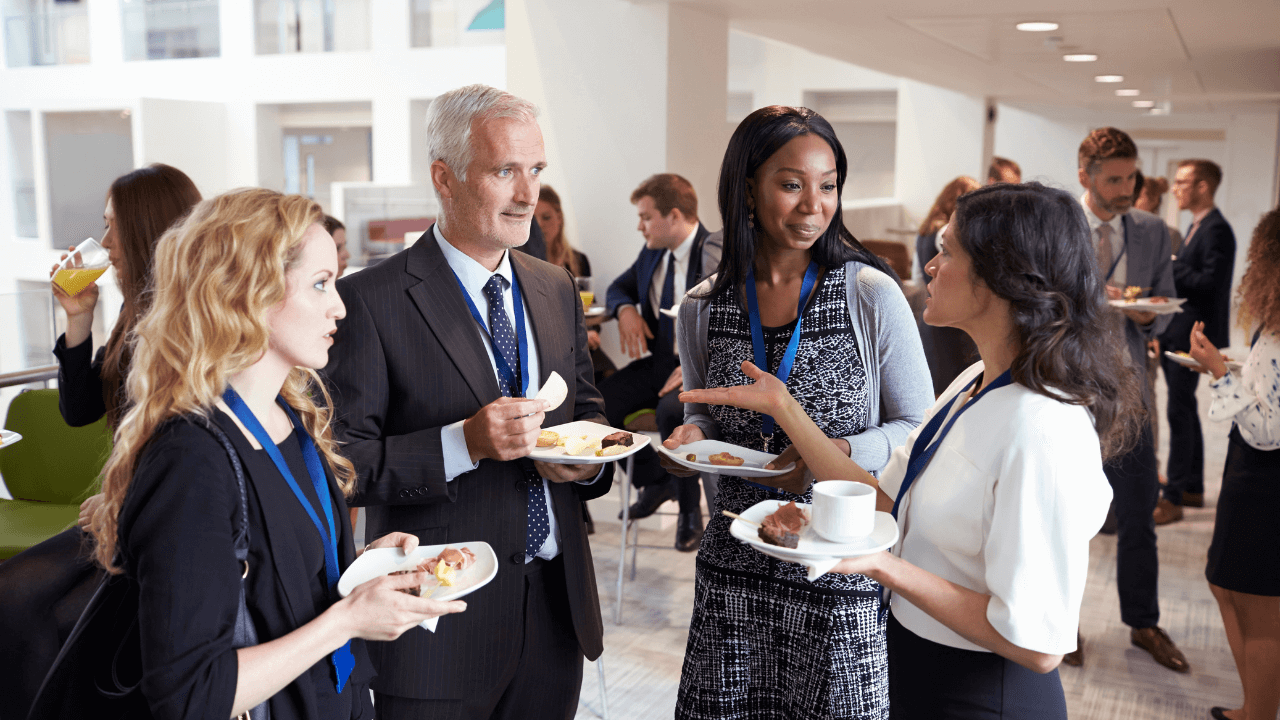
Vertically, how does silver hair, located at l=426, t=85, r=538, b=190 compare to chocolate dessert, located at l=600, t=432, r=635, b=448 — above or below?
above

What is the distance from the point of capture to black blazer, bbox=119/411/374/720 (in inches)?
38.6

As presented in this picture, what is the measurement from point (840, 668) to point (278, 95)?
44.2 ft

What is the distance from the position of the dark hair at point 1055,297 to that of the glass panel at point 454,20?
449 inches

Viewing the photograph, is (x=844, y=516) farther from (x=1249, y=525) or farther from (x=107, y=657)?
(x=1249, y=525)

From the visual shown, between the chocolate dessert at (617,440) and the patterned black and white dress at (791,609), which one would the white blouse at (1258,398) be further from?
the chocolate dessert at (617,440)

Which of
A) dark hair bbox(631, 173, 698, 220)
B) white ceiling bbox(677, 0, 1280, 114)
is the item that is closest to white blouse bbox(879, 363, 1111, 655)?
dark hair bbox(631, 173, 698, 220)

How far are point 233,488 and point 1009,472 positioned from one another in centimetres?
93

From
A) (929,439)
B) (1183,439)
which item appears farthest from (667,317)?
(1183,439)

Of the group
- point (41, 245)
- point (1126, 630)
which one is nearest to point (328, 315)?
point (1126, 630)

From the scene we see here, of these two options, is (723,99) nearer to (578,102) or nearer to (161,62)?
(578,102)

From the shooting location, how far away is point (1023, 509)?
1129mm

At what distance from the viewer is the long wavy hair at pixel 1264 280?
8.48 feet

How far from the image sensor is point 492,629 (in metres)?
1.64

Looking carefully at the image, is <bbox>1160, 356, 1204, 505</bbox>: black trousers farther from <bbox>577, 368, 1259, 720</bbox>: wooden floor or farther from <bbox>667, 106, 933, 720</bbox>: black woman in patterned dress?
<bbox>667, 106, 933, 720</bbox>: black woman in patterned dress
